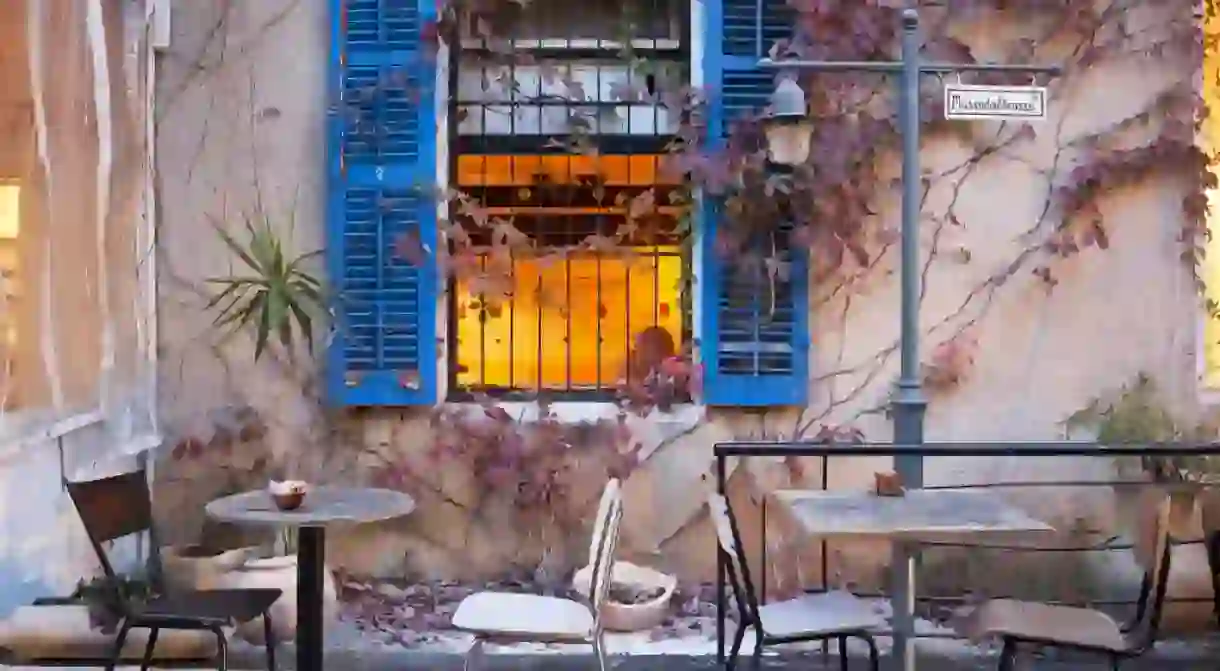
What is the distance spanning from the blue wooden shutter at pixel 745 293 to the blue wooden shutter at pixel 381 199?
3.73ft

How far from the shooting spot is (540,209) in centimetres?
581

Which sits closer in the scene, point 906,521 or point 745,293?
point 906,521

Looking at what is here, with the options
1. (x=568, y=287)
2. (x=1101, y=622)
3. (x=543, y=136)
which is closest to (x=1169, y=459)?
(x=1101, y=622)

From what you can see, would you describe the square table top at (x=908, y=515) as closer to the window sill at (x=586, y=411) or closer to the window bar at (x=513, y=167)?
the window sill at (x=586, y=411)

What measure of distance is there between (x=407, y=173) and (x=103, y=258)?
4.02ft

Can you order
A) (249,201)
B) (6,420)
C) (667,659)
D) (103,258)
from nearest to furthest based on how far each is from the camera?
(6,420)
(667,659)
(103,258)
(249,201)

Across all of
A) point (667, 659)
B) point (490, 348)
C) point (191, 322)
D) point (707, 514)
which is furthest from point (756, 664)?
point (191, 322)

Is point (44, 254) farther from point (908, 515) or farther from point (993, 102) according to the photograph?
point (993, 102)

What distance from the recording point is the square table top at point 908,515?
12.0 feet

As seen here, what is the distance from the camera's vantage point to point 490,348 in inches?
230

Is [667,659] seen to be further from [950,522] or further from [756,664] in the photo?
[950,522]

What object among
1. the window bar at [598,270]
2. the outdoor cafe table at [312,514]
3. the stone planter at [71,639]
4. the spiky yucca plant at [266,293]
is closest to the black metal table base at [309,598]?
the outdoor cafe table at [312,514]

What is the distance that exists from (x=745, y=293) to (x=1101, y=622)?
2112 millimetres

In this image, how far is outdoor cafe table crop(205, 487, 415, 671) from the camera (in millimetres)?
4016
